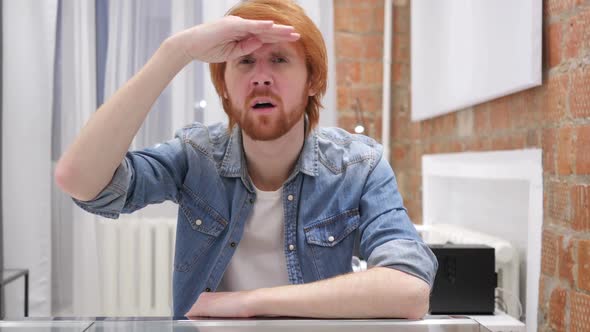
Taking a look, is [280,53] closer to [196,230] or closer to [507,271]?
[196,230]

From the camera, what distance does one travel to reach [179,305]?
1.27 metres

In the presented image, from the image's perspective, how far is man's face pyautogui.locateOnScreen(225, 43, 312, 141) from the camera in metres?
1.18

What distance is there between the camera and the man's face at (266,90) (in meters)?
1.18

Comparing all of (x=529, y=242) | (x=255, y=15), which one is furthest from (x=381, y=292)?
(x=529, y=242)

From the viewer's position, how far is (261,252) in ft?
4.05

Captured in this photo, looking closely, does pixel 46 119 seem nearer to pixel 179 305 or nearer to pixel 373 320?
pixel 179 305

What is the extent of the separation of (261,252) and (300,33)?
0.47m

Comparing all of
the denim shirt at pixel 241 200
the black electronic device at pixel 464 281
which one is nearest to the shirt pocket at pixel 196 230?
the denim shirt at pixel 241 200

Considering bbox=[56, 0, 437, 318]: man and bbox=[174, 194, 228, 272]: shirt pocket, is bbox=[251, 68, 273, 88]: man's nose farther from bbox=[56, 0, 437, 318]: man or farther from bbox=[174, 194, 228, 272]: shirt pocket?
bbox=[174, 194, 228, 272]: shirt pocket

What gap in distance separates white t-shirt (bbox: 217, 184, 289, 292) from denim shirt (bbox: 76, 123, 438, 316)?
2 centimetres

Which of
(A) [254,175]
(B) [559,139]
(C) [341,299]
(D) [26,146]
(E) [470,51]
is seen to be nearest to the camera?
(C) [341,299]

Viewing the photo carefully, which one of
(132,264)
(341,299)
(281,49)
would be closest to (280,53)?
(281,49)

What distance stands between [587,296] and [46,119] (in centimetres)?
239

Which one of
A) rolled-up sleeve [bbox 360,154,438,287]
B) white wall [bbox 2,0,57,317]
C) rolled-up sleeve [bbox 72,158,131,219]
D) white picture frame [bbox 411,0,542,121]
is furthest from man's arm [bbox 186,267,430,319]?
white wall [bbox 2,0,57,317]
